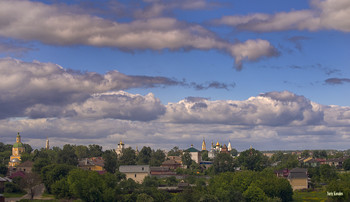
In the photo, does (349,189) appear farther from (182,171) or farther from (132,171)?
(182,171)

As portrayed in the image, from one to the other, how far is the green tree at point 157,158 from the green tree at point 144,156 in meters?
1.78

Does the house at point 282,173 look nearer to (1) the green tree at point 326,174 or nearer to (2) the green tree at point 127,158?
(1) the green tree at point 326,174

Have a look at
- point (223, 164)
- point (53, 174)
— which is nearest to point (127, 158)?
point (223, 164)

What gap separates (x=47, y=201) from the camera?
8450 cm

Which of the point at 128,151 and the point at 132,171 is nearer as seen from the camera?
the point at 132,171

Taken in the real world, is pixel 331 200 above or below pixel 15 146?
below

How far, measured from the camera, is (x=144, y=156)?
172125 millimetres

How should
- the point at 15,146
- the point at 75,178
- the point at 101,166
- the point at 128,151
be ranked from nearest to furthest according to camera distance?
the point at 75,178 → the point at 101,166 → the point at 128,151 → the point at 15,146

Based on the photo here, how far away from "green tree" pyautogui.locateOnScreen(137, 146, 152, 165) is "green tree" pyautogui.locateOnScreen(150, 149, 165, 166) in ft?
5.84

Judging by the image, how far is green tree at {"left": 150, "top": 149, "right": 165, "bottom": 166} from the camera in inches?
6468

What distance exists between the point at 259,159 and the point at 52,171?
239 ft

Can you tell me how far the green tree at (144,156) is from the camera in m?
168

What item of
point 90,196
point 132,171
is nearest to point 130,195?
point 90,196

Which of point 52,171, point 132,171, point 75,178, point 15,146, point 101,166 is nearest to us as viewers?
point 75,178
